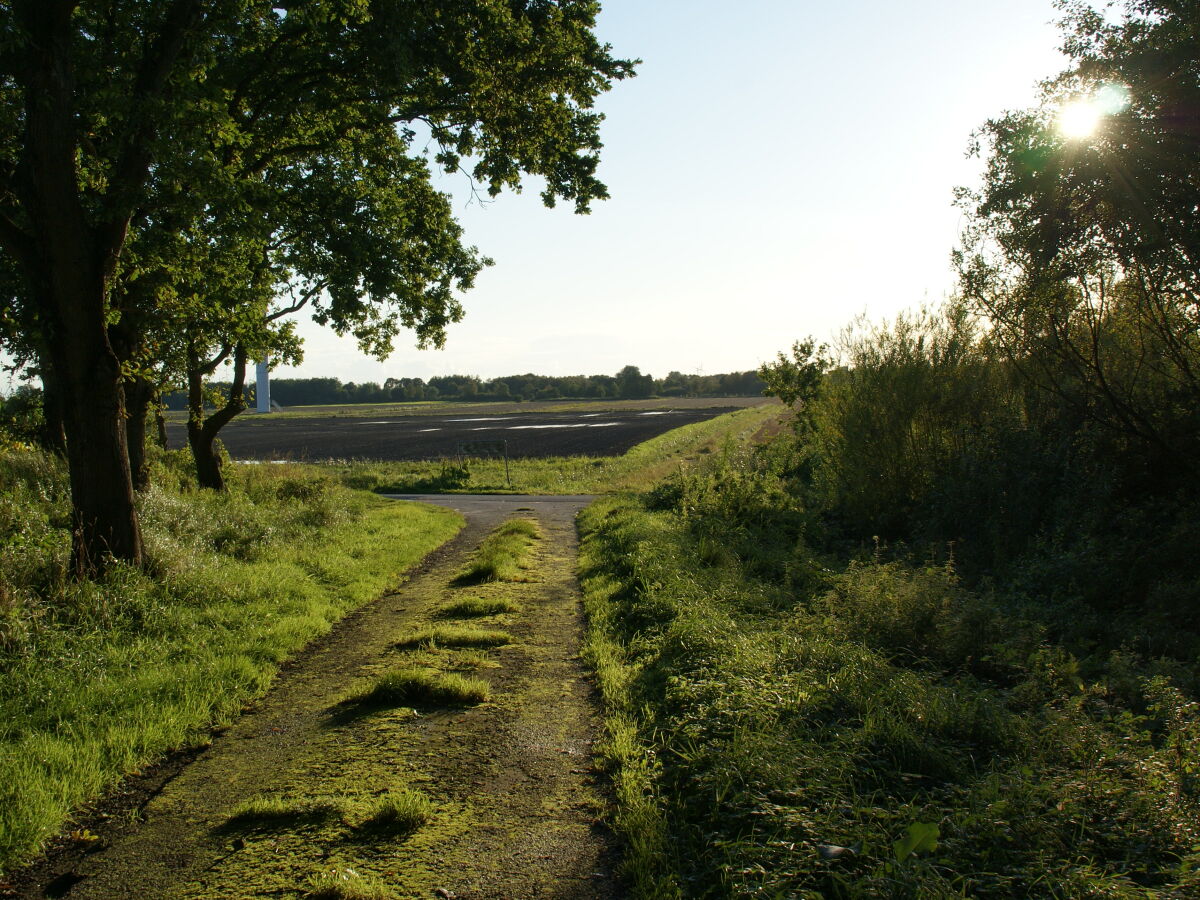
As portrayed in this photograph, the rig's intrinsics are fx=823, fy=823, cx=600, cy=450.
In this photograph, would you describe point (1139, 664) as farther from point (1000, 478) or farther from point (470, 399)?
point (470, 399)

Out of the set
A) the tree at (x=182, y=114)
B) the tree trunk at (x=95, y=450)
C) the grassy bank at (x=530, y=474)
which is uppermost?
the tree at (x=182, y=114)

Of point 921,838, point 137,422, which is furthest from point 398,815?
point 137,422

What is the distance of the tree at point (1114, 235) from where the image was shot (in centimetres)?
1228

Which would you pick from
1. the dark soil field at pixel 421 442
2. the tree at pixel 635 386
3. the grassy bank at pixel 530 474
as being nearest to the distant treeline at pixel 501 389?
the tree at pixel 635 386

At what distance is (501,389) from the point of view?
190 meters

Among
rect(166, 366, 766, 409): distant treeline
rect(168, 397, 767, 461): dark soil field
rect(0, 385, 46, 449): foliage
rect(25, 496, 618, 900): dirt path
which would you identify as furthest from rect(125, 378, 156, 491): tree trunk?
rect(166, 366, 766, 409): distant treeline

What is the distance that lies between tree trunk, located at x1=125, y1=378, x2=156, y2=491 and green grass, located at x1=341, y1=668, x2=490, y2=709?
400 inches

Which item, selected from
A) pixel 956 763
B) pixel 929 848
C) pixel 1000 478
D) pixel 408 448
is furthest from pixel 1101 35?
pixel 408 448

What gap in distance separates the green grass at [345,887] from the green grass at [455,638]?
409 cm

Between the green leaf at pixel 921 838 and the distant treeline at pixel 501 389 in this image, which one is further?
the distant treeline at pixel 501 389

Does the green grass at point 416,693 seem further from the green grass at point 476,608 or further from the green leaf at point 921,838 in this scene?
the green leaf at point 921,838

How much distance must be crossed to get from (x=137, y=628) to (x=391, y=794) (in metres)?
4.16

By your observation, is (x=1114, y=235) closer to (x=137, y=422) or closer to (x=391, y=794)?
(x=391, y=794)

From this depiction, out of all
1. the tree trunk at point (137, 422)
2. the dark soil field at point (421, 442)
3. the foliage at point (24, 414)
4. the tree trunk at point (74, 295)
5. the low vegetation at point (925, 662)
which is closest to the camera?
the low vegetation at point (925, 662)
